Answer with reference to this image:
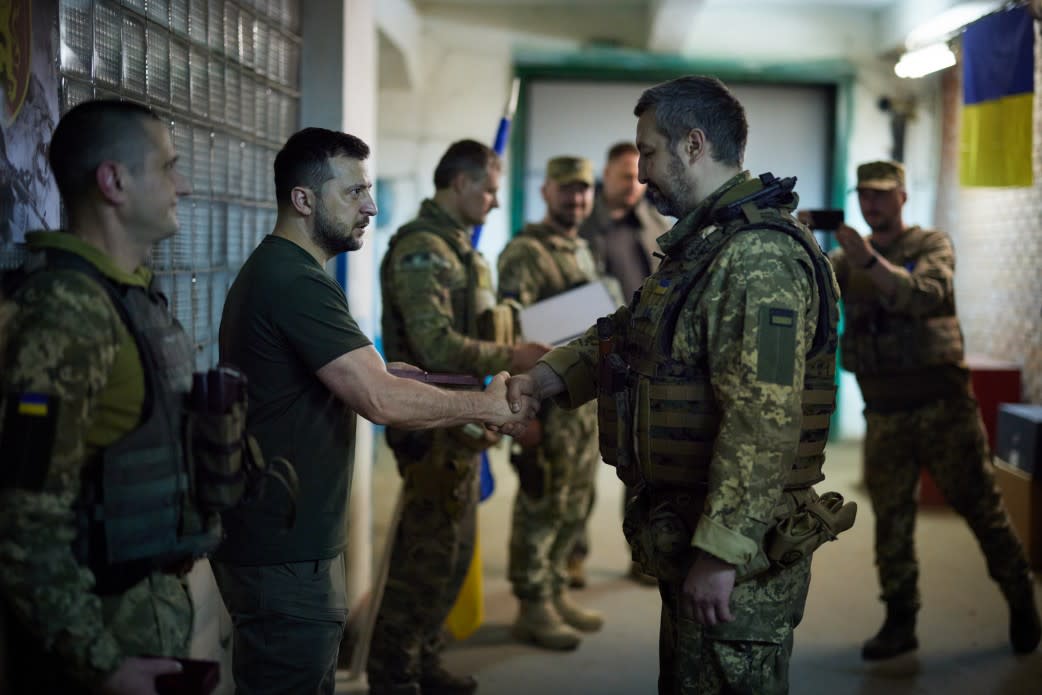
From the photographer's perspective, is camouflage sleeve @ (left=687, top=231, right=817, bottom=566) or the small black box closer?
camouflage sleeve @ (left=687, top=231, right=817, bottom=566)

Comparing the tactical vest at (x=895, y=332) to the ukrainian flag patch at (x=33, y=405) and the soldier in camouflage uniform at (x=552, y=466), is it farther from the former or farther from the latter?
the ukrainian flag patch at (x=33, y=405)

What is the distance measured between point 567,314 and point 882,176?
4.36 ft

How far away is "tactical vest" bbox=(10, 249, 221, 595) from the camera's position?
4.79ft

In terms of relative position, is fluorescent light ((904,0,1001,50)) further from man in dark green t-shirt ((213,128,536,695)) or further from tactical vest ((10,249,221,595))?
tactical vest ((10,249,221,595))

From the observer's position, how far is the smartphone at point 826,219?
3435mm

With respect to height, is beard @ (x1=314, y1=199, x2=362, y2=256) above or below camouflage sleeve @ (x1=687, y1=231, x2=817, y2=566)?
above

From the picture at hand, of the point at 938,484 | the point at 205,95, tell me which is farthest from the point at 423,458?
the point at 938,484

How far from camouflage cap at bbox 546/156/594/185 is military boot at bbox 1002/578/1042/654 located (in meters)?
2.34

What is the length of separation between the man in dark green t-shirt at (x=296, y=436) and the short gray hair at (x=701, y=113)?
30.2 inches

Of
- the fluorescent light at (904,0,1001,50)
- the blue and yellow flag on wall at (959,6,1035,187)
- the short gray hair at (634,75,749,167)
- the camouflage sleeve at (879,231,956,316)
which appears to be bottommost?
the camouflage sleeve at (879,231,956,316)

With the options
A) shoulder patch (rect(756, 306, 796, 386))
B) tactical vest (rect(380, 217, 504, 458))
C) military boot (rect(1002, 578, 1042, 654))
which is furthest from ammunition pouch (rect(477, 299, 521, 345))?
military boot (rect(1002, 578, 1042, 654))

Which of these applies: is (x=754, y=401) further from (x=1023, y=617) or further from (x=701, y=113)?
(x=1023, y=617)

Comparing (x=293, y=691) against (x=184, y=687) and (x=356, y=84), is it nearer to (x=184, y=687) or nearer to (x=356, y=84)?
(x=184, y=687)

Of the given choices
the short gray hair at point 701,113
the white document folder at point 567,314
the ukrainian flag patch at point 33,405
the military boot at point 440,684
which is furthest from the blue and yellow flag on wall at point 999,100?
the ukrainian flag patch at point 33,405
